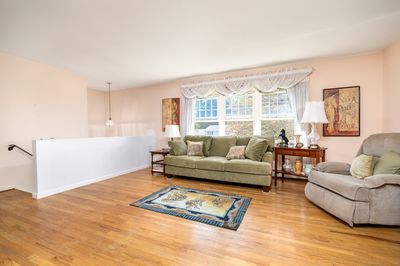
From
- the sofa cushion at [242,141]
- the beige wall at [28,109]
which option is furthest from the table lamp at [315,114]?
the beige wall at [28,109]

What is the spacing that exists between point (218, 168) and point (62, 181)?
2856 mm

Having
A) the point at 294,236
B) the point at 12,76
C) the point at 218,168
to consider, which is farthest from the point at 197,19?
the point at 12,76

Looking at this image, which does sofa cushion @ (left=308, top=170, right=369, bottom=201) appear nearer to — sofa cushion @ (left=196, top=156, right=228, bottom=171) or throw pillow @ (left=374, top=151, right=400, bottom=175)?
throw pillow @ (left=374, top=151, right=400, bottom=175)

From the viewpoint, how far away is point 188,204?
270 centimetres

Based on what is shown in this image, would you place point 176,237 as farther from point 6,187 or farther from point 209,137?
point 6,187

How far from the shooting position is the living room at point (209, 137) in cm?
185

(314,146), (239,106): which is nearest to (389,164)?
(314,146)

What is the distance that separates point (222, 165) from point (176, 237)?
1808 mm

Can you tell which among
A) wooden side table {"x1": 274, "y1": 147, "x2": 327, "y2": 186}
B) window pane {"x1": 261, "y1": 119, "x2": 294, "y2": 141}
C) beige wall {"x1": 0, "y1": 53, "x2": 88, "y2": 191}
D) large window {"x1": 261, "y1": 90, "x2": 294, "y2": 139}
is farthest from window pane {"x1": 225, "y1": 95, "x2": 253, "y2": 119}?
beige wall {"x1": 0, "y1": 53, "x2": 88, "y2": 191}

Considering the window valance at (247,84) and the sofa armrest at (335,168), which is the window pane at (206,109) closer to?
the window valance at (247,84)

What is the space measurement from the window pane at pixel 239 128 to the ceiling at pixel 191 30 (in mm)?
1339

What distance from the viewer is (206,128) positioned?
4.84 meters

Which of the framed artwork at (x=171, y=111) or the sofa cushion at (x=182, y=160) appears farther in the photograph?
the framed artwork at (x=171, y=111)

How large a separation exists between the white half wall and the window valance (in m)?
2.09
